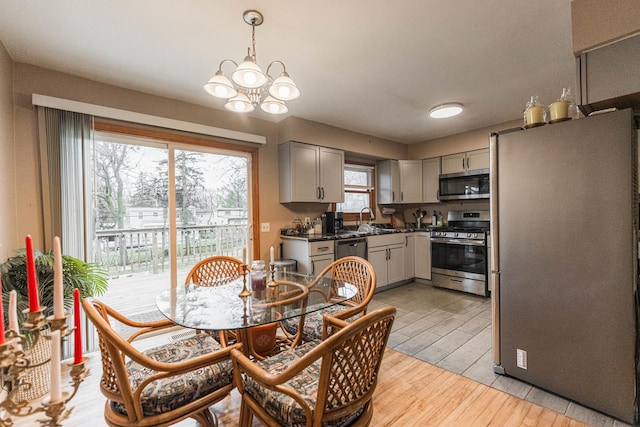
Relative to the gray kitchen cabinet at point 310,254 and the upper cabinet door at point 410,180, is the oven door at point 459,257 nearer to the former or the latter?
the upper cabinet door at point 410,180

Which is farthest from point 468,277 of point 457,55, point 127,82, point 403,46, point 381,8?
point 127,82

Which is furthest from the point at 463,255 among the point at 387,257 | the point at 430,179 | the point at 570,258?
the point at 570,258

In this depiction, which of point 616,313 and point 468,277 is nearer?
point 616,313

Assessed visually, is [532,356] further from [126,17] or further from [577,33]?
[126,17]

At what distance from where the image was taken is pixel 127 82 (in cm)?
274

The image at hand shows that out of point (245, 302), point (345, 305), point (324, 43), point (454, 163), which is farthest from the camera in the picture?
point (454, 163)

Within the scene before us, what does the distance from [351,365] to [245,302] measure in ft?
3.03

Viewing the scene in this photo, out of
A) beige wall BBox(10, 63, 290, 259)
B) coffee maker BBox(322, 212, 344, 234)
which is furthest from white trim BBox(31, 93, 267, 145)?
coffee maker BBox(322, 212, 344, 234)

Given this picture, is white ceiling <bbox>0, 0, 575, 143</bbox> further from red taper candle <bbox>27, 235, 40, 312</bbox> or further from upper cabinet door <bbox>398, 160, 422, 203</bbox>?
upper cabinet door <bbox>398, 160, 422, 203</bbox>

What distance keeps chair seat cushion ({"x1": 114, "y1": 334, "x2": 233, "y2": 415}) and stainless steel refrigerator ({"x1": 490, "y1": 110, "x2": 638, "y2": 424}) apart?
6.60 feet

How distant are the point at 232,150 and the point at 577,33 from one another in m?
3.27

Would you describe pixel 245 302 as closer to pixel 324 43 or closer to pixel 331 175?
pixel 324 43

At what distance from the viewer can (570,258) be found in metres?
1.87

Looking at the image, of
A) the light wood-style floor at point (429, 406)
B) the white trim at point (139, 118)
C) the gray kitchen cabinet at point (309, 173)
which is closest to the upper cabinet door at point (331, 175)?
the gray kitchen cabinet at point (309, 173)
